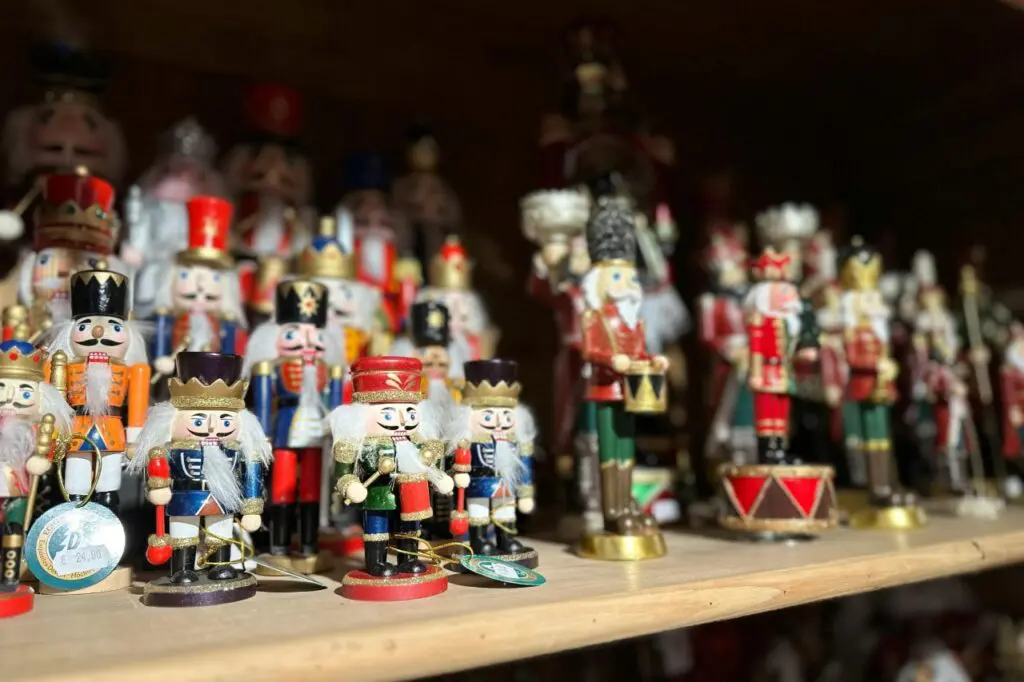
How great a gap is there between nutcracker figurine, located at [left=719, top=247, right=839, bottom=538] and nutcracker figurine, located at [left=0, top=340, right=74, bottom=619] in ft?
2.79

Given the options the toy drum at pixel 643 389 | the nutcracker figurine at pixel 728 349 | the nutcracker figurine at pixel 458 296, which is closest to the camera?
the toy drum at pixel 643 389

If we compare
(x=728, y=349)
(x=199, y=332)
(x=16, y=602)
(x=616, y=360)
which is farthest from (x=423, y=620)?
(x=728, y=349)

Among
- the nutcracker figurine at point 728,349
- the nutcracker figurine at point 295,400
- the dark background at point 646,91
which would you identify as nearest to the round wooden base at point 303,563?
the nutcracker figurine at point 295,400

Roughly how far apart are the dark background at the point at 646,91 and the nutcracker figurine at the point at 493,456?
641 millimetres

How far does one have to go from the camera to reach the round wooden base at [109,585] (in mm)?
824

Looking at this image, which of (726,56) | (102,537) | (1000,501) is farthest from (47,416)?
(1000,501)

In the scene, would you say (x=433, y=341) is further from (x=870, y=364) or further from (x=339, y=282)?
(x=870, y=364)

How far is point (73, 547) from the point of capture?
0.81 meters

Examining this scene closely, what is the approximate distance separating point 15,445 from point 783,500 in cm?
92

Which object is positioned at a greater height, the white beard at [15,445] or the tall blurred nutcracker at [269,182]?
the tall blurred nutcracker at [269,182]

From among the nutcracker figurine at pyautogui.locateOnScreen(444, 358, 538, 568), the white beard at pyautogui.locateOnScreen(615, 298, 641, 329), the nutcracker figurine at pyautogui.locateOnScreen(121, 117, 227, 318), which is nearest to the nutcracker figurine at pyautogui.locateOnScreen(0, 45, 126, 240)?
the nutcracker figurine at pyautogui.locateOnScreen(121, 117, 227, 318)

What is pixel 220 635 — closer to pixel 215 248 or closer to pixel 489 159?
pixel 215 248

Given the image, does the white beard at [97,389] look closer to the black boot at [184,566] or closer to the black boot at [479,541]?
the black boot at [184,566]

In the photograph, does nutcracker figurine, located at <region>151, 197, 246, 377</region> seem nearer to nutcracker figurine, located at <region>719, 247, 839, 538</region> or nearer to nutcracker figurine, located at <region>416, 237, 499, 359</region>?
nutcracker figurine, located at <region>416, 237, 499, 359</region>
